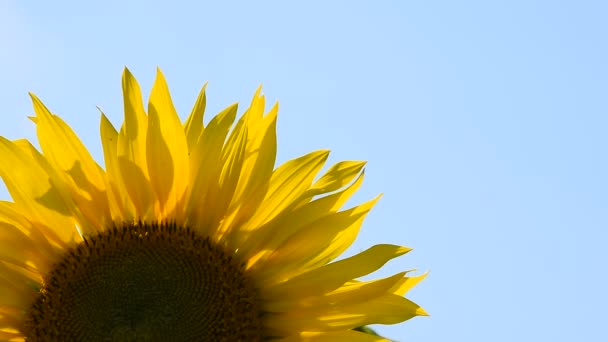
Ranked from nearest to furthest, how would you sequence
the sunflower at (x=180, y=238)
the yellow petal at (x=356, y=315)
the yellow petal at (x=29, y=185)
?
the yellow petal at (x=356, y=315), the sunflower at (x=180, y=238), the yellow petal at (x=29, y=185)

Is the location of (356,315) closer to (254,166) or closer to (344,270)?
(344,270)

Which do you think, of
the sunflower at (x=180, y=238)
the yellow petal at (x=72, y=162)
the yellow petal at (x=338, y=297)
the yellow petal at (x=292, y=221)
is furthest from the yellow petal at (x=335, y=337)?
the yellow petal at (x=72, y=162)

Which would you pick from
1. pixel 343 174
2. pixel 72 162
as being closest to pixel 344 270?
pixel 343 174

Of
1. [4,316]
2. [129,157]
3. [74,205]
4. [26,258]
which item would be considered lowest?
[4,316]

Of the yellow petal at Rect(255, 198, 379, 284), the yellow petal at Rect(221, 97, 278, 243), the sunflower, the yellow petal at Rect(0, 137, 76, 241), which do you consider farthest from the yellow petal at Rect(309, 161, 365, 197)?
the yellow petal at Rect(0, 137, 76, 241)

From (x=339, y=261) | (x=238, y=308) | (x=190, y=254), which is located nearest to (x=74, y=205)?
(x=190, y=254)

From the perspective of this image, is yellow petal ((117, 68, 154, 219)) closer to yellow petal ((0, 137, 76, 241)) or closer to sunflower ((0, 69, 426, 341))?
sunflower ((0, 69, 426, 341))

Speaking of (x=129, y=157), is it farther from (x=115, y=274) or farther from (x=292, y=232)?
(x=292, y=232)

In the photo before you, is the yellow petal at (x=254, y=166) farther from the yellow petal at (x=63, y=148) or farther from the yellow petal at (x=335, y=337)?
the yellow petal at (x=63, y=148)
